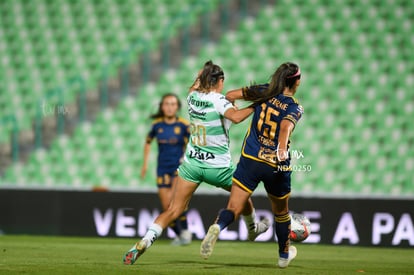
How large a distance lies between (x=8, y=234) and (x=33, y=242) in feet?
6.21

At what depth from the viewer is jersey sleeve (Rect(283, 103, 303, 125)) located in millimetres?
8117

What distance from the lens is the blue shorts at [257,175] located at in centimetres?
823

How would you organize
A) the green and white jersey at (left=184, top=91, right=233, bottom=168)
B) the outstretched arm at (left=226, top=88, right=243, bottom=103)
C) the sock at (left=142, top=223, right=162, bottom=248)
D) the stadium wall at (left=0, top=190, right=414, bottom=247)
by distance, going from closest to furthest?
the sock at (left=142, top=223, right=162, bottom=248) → the outstretched arm at (left=226, top=88, right=243, bottom=103) → the green and white jersey at (left=184, top=91, right=233, bottom=168) → the stadium wall at (left=0, top=190, right=414, bottom=247)

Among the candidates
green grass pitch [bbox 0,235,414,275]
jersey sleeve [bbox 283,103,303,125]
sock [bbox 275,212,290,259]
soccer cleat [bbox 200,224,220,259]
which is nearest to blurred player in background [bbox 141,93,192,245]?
green grass pitch [bbox 0,235,414,275]

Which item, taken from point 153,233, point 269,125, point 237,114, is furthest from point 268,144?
point 153,233

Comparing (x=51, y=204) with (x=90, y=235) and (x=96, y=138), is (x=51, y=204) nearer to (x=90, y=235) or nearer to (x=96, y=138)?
(x=90, y=235)

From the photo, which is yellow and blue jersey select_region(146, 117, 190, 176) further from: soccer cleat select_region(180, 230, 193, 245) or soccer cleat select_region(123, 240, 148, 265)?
soccer cleat select_region(123, 240, 148, 265)

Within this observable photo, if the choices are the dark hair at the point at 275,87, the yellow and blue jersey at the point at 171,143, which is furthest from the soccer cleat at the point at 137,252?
the yellow and blue jersey at the point at 171,143

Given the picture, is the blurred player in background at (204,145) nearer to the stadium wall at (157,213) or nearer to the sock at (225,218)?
the sock at (225,218)

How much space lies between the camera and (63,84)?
1773 cm

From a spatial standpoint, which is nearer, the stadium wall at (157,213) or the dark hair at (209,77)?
the dark hair at (209,77)

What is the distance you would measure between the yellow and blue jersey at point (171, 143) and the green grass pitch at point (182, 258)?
120cm

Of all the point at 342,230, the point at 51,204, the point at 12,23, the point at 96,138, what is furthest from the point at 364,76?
the point at 12,23

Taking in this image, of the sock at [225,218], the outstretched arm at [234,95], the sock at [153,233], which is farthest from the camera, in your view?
the outstretched arm at [234,95]
